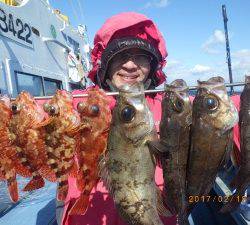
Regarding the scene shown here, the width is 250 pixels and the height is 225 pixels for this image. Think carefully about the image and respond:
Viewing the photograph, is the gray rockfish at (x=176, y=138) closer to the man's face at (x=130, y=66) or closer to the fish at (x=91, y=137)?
the fish at (x=91, y=137)

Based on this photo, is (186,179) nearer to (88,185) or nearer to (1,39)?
(88,185)

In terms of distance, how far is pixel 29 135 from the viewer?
3.25 metres

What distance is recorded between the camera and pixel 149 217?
2.81 metres

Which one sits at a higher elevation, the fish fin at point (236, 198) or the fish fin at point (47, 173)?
the fish fin at point (47, 173)

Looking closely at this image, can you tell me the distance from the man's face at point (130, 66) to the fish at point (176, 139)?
119cm

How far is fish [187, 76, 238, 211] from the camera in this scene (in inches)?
105

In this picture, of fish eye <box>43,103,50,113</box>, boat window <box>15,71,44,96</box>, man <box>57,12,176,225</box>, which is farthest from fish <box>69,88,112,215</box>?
boat window <box>15,71,44,96</box>

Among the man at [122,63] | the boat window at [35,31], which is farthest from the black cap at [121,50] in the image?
the boat window at [35,31]

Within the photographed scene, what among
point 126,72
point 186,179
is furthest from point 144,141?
point 126,72

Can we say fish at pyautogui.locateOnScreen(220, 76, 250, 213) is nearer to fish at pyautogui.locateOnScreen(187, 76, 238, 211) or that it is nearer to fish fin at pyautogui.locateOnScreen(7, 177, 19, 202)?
fish at pyautogui.locateOnScreen(187, 76, 238, 211)

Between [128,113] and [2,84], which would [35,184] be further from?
[2,84]

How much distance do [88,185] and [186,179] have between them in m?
0.85

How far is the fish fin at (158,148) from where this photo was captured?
2.65m

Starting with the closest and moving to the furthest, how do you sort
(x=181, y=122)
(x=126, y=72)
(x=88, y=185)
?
(x=181, y=122), (x=88, y=185), (x=126, y=72)
